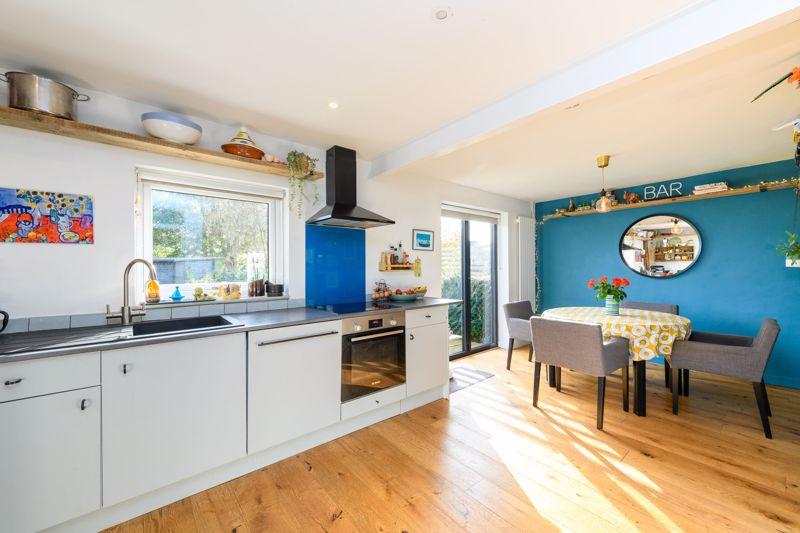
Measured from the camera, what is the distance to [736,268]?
366 centimetres

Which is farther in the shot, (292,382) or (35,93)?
(292,382)

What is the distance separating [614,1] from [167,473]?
306cm

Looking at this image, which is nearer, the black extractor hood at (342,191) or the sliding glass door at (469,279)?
the black extractor hood at (342,191)

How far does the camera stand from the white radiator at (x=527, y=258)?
5.05 m

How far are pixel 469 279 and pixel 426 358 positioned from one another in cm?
197

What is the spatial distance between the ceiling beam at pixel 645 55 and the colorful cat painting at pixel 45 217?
8.25 ft

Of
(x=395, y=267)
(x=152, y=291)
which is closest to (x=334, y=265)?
(x=395, y=267)

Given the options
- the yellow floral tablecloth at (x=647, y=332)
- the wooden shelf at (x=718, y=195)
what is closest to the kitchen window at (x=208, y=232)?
the yellow floral tablecloth at (x=647, y=332)

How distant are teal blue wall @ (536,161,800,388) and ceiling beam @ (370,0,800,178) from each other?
3303 millimetres

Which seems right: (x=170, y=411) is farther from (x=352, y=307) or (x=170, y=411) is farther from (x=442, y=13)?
(x=442, y=13)

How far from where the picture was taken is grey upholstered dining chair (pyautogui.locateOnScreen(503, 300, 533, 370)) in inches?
151

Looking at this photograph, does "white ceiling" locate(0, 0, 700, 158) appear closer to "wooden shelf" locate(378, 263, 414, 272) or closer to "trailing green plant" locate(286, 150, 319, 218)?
"trailing green plant" locate(286, 150, 319, 218)

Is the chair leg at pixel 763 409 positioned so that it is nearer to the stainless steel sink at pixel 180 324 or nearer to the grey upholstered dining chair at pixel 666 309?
the grey upholstered dining chair at pixel 666 309

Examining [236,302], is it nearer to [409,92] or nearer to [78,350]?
[78,350]
